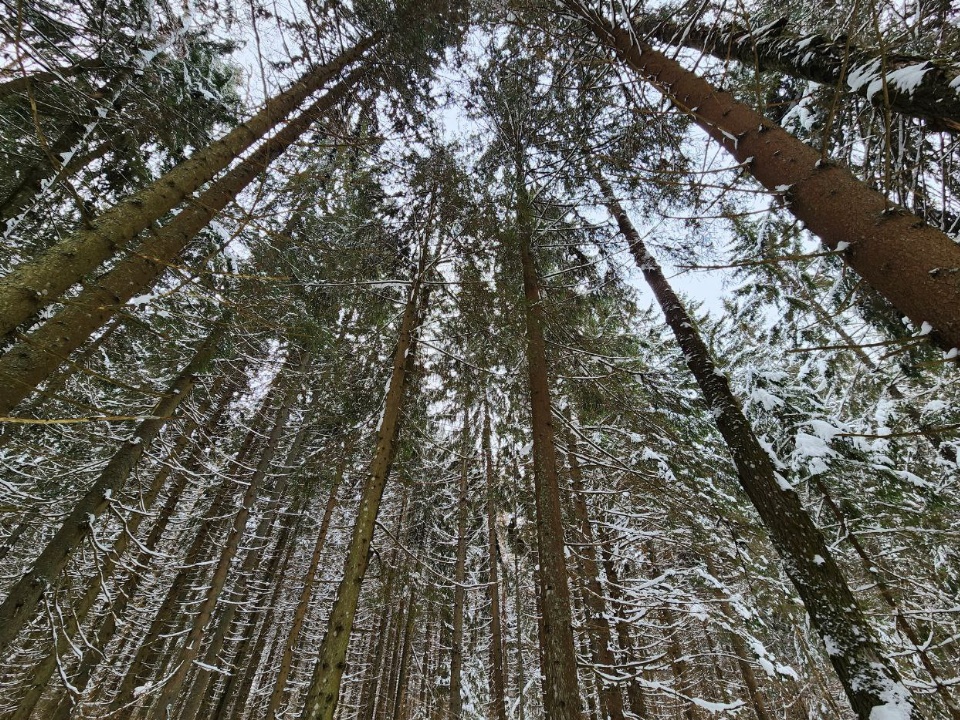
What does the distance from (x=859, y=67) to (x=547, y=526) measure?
186 inches

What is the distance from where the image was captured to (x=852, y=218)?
2.15 m

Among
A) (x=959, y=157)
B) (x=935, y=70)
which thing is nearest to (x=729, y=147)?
(x=935, y=70)

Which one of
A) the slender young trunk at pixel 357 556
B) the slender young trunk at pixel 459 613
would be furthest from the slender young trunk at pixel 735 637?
the slender young trunk at pixel 459 613

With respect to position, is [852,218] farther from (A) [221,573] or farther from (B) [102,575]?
(A) [221,573]

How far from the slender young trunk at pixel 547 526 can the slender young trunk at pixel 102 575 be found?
19.5 feet

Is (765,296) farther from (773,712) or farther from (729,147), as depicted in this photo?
(773,712)

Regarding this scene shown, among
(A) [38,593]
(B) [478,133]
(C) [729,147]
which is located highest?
(B) [478,133]

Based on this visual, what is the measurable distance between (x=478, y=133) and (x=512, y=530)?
25.2 feet

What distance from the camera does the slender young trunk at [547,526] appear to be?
11.8 feet

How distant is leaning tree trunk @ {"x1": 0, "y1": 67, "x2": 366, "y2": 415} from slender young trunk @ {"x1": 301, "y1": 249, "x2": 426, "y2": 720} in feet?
9.20

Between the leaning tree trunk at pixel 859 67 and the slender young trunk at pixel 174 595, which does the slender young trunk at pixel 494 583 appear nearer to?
the slender young trunk at pixel 174 595

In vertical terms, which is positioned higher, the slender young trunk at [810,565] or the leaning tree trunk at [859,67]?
the leaning tree trunk at [859,67]

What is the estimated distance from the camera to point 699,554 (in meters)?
5.42

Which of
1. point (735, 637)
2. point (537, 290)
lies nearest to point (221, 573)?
point (537, 290)
